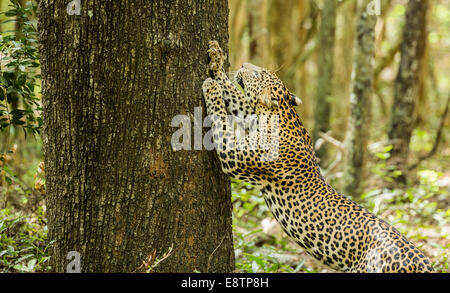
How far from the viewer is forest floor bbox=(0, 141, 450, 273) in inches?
182

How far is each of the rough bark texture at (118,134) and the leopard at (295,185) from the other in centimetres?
41

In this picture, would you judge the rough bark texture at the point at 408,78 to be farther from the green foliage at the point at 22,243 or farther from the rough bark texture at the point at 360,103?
the green foliage at the point at 22,243

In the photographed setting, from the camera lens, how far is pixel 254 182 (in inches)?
183

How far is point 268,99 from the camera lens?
4.64 m

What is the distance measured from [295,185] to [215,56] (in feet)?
4.71

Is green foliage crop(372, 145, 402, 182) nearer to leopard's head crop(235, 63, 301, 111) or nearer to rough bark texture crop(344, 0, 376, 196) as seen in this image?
rough bark texture crop(344, 0, 376, 196)

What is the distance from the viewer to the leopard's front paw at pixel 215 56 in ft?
14.0

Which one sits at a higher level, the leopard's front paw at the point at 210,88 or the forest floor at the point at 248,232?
the leopard's front paw at the point at 210,88

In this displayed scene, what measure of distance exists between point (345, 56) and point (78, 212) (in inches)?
609

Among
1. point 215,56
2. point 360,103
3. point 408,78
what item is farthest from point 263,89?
point 408,78

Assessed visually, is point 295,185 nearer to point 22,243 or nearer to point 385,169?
point 22,243

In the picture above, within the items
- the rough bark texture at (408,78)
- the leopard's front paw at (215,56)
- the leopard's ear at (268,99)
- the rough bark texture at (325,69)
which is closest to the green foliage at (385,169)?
the rough bark texture at (408,78)

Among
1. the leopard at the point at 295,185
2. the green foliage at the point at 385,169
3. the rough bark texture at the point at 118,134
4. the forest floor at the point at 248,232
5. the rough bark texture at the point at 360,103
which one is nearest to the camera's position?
the rough bark texture at the point at 118,134
